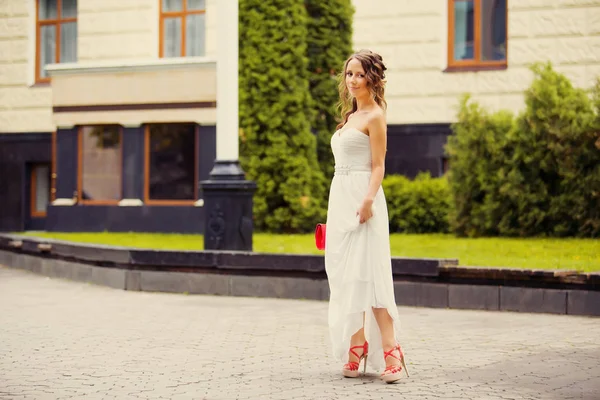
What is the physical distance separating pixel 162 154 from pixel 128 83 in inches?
60.7

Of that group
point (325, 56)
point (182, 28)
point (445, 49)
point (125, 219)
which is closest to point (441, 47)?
point (445, 49)

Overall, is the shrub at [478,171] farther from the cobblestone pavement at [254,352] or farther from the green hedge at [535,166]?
the cobblestone pavement at [254,352]

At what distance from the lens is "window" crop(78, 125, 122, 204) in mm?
21953

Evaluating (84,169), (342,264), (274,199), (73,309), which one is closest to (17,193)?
(84,169)

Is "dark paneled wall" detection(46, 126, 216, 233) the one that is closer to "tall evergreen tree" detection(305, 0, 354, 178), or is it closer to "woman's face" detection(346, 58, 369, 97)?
"tall evergreen tree" detection(305, 0, 354, 178)

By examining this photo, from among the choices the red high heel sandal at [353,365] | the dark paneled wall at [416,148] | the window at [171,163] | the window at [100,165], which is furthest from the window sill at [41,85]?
the red high heel sandal at [353,365]

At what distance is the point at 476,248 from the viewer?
14.0 meters

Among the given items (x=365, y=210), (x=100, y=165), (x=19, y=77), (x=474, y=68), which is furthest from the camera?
(x=19, y=77)

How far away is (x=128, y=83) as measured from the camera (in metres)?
21.8

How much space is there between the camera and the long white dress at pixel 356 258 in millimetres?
7223

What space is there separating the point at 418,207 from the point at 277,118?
2743 millimetres

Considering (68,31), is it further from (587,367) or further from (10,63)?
(587,367)

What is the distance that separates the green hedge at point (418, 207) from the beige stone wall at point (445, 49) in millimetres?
3115

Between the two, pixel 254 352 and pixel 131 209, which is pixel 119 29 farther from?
pixel 254 352
